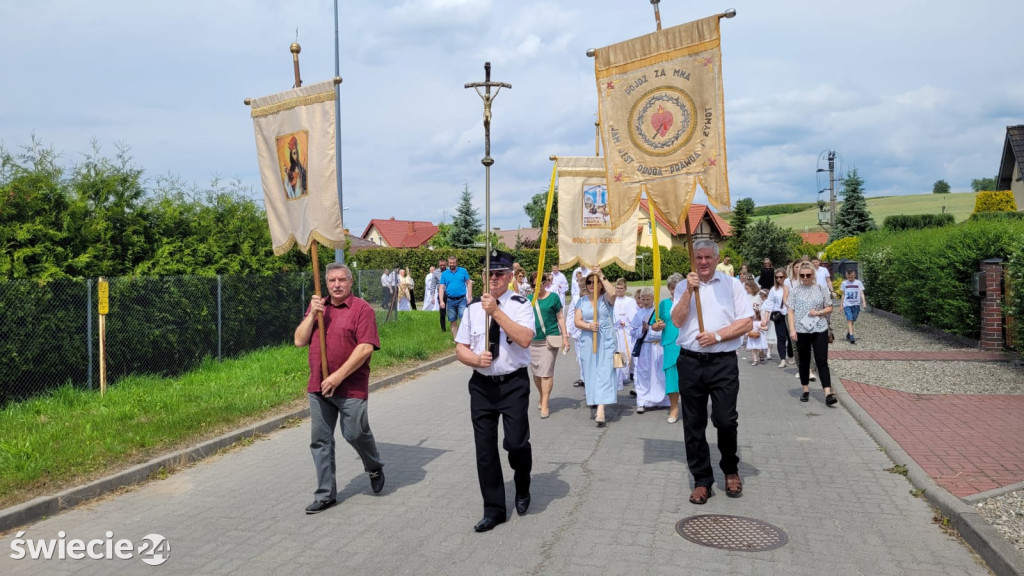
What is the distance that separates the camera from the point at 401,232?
9194cm

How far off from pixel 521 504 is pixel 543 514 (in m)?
0.17

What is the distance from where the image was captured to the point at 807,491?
20.7 ft

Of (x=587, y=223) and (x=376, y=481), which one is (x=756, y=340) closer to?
(x=587, y=223)

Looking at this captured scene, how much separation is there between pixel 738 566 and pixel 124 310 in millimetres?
8854

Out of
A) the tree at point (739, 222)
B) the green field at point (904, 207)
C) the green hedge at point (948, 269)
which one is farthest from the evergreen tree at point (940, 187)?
the green hedge at point (948, 269)

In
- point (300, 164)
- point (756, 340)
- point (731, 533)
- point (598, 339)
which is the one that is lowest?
point (731, 533)

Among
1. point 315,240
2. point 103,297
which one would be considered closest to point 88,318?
point 103,297

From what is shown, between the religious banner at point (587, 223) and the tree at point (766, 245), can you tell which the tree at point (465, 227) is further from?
the religious banner at point (587, 223)

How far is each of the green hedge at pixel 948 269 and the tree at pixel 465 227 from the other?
38009 mm

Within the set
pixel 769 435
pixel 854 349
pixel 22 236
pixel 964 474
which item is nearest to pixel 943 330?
pixel 854 349

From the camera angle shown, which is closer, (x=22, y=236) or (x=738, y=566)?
(x=738, y=566)

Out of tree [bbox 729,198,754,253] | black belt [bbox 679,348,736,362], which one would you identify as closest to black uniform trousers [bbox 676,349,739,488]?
black belt [bbox 679,348,736,362]

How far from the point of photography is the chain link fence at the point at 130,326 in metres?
8.98

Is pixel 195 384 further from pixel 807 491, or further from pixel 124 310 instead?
pixel 807 491
